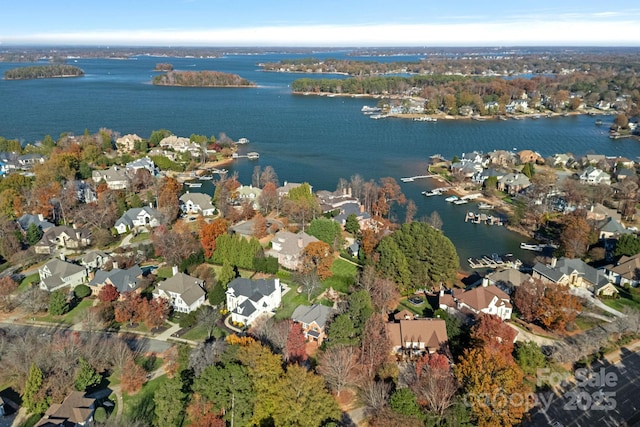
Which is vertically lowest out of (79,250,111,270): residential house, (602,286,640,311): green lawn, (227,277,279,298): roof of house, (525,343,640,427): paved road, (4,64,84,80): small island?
(602,286,640,311): green lawn

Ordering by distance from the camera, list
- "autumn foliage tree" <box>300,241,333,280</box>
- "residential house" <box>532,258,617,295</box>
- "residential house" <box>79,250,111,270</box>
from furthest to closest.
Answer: "residential house" <box>79,250,111,270</box>, "autumn foliage tree" <box>300,241,333,280</box>, "residential house" <box>532,258,617,295</box>

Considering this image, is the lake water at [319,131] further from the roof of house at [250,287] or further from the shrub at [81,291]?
the shrub at [81,291]

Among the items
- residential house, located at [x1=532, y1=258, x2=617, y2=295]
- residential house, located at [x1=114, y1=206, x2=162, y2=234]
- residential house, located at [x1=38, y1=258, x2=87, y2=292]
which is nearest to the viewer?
residential house, located at [x1=532, y1=258, x2=617, y2=295]

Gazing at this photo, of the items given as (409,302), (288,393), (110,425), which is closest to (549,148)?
(409,302)

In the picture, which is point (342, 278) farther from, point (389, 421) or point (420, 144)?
point (420, 144)

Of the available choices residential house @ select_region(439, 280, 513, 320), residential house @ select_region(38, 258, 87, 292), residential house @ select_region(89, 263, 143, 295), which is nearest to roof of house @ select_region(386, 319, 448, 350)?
residential house @ select_region(439, 280, 513, 320)

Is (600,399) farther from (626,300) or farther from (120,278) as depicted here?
(120,278)

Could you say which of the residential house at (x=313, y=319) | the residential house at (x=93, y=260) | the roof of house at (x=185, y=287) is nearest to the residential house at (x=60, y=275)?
the residential house at (x=93, y=260)

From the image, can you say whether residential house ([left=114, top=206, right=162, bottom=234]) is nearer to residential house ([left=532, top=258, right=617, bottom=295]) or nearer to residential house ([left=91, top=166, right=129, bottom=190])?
residential house ([left=91, top=166, right=129, bottom=190])

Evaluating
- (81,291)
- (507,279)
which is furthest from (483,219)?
(81,291)
